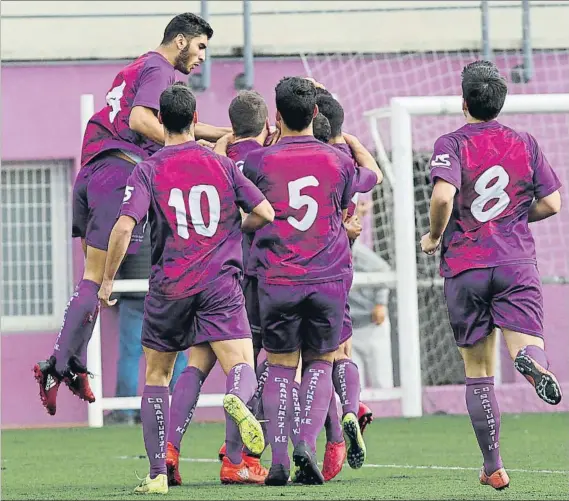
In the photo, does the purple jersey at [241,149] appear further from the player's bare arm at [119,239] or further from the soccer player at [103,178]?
the player's bare arm at [119,239]

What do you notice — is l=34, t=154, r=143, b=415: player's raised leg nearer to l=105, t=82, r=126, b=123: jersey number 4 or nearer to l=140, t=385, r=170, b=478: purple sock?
l=105, t=82, r=126, b=123: jersey number 4

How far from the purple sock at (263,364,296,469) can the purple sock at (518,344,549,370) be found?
3.96 ft

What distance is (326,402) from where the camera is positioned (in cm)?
704

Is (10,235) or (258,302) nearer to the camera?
(258,302)

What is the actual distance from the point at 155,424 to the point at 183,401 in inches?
17.9

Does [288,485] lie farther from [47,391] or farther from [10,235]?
[10,235]

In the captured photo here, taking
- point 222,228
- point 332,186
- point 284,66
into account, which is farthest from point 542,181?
point 284,66

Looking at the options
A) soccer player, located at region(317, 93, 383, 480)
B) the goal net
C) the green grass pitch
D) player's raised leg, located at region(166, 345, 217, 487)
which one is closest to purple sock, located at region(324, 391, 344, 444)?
soccer player, located at region(317, 93, 383, 480)

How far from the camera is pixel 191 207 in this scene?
21.6ft

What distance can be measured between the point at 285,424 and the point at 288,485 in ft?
0.93

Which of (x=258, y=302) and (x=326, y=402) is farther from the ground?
(x=258, y=302)

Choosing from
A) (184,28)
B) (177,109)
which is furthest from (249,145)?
(177,109)

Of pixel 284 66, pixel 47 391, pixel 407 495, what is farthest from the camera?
pixel 284 66

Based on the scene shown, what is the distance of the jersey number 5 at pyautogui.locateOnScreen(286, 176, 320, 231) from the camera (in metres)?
6.84
